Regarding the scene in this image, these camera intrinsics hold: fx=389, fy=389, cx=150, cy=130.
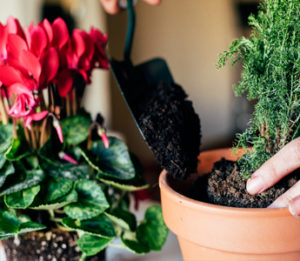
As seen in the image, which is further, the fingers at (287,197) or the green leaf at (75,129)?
the green leaf at (75,129)

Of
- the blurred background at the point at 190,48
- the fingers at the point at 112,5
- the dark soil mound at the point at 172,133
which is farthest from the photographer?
the blurred background at the point at 190,48

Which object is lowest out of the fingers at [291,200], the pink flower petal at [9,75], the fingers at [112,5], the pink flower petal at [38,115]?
the fingers at [291,200]

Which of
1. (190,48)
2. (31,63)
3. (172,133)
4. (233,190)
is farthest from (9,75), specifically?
(190,48)

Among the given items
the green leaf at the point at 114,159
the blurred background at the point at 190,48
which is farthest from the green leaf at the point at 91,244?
the blurred background at the point at 190,48

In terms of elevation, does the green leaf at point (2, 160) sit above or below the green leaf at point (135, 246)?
above

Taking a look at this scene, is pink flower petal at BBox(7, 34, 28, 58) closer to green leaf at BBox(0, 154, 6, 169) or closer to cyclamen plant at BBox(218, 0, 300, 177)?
green leaf at BBox(0, 154, 6, 169)

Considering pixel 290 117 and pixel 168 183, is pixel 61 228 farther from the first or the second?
pixel 290 117

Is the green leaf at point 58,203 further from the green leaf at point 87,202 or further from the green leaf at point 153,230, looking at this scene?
the green leaf at point 153,230

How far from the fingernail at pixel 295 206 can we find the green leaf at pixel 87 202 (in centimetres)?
29

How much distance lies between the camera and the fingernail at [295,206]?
43cm

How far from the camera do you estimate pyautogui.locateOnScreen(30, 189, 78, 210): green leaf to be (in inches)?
22.8

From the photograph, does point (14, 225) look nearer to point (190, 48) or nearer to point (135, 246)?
point (135, 246)

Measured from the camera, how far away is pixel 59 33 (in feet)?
1.97

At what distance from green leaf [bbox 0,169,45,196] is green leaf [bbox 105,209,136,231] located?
0.12 meters
